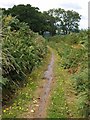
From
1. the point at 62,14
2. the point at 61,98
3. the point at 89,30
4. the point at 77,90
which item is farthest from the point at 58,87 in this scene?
the point at 62,14

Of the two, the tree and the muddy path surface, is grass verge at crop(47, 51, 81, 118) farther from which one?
the tree

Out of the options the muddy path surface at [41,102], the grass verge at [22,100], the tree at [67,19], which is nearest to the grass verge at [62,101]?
the muddy path surface at [41,102]

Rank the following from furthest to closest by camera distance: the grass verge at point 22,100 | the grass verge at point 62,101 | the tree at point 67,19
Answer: the tree at point 67,19
the grass verge at point 62,101
the grass verge at point 22,100

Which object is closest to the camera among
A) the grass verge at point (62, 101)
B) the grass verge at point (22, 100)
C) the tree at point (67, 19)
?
the grass verge at point (22, 100)

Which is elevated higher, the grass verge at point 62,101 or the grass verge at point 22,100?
the grass verge at point 22,100

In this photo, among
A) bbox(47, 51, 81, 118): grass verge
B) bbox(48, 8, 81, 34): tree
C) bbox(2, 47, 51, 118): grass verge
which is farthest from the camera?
bbox(48, 8, 81, 34): tree

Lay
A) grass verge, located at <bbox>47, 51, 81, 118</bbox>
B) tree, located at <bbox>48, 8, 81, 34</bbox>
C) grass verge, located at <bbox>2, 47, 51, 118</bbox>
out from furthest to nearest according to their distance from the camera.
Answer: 1. tree, located at <bbox>48, 8, 81, 34</bbox>
2. grass verge, located at <bbox>47, 51, 81, 118</bbox>
3. grass verge, located at <bbox>2, 47, 51, 118</bbox>

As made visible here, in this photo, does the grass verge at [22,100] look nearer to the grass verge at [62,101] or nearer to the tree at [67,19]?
the grass verge at [62,101]

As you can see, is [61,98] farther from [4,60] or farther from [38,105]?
[4,60]

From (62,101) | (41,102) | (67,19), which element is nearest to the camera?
(41,102)

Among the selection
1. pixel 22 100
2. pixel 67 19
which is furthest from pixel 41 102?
pixel 67 19

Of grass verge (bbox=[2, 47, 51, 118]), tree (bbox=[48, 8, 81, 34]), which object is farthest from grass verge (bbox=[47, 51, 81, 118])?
tree (bbox=[48, 8, 81, 34])

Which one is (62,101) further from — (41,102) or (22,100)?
(22,100)

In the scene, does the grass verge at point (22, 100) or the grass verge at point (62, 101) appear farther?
the grass verge at point (62, 101)
